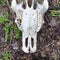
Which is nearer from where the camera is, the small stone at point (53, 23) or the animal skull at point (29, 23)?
the animal skull at point (29, 23)

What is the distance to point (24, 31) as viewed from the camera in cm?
251

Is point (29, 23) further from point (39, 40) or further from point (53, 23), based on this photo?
point (53, 23)

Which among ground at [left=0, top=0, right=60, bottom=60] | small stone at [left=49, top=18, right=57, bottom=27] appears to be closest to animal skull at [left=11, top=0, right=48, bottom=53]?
ground at [left=0, top=0, right=60, bottom=60]

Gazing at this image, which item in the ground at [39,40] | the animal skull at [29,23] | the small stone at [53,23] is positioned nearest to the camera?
the animal skull at [29,23]

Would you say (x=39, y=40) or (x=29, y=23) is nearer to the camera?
(x=29, y=23)

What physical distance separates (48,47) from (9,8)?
613mm

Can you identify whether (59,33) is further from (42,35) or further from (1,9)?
(1,9)

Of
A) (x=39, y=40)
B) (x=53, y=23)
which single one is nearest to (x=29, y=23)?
(x=39, y=40)

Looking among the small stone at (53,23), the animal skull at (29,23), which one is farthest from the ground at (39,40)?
the animal skull at (29,23)

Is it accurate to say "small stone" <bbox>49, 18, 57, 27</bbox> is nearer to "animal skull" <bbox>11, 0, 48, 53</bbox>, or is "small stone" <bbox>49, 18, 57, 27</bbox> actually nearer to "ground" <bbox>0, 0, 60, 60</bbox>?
"ground" <bbox>0, 0, 60, 60</bbox>

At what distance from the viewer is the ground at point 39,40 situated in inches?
105

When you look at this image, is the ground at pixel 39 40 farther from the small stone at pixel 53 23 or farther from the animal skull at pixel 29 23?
the animal skull at pixel 29 23

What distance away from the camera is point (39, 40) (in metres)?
2.74

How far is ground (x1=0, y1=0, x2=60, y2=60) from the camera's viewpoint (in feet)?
8.77
